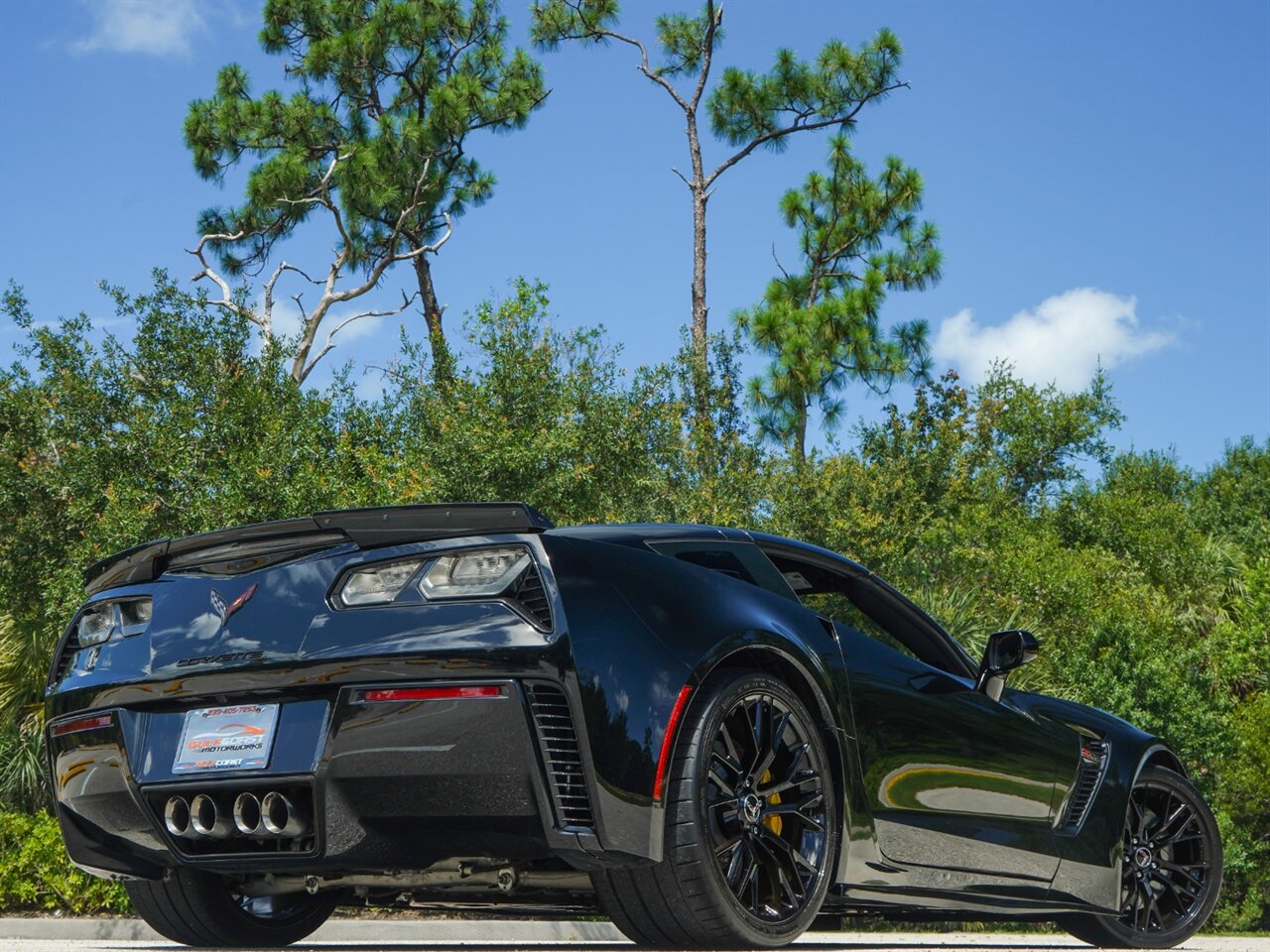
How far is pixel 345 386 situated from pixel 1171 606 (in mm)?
19450

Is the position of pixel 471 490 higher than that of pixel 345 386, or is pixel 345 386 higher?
pixel 345 386

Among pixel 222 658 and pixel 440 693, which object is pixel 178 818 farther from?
pixel 440 693

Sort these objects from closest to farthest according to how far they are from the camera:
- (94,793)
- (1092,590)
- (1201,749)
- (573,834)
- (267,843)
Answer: (573,834) < (267,843) < (94,793) < (1201,749) < (1092,590)

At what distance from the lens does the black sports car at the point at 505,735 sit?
376cm

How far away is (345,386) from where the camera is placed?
2055 cm

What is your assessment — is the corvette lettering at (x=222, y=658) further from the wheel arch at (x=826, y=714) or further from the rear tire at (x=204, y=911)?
the wheel arch at (x=826, y=714)

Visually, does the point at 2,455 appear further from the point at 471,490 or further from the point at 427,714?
the point at 427,714

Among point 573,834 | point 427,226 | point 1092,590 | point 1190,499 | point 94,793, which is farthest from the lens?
point 1190,499

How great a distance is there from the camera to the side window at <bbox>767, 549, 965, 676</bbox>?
5355mm

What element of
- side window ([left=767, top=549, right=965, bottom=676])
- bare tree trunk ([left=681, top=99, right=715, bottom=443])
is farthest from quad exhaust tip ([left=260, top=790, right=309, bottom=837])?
bare tree trunk ([left=681, top=99, right=715, bottom=443])

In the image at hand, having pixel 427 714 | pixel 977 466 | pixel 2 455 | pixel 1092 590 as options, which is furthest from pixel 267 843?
pixel 977 466

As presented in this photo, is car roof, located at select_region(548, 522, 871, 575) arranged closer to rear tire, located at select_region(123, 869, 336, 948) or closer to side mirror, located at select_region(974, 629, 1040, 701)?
side mirror, located at select_region(974, 629, 1040, 701)

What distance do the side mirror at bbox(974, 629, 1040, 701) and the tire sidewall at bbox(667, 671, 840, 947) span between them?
122 centimetres

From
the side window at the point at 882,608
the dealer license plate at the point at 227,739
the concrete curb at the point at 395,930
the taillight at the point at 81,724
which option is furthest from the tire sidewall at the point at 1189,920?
the concrete curb at the point at 395,930
